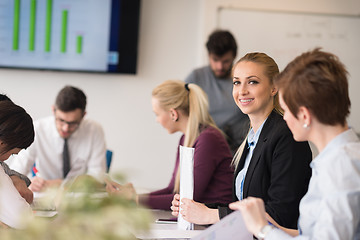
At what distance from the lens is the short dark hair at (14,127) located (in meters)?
1.65

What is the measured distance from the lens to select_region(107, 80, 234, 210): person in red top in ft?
7.52

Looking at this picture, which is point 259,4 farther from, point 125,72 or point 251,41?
point 125,72

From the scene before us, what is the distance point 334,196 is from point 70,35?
346 centimetres

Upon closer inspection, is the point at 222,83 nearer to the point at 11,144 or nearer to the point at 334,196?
the point at 11,144

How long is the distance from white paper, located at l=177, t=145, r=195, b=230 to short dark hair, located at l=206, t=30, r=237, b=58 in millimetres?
1813

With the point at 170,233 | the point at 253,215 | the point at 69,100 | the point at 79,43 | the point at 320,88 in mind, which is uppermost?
the point at 79,43

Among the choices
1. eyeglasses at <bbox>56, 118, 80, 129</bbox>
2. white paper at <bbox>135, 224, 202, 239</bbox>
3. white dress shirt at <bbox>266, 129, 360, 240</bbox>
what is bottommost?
white paper at <bbox>135, 224, 202, 239</bbox>

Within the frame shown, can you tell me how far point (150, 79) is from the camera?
172 inches

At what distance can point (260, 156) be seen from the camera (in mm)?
1719

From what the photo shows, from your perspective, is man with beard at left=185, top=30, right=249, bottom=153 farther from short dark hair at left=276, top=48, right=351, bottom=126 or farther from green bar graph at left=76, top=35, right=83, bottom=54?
short dark hair at left=276, top=48, right=351, bottom=126

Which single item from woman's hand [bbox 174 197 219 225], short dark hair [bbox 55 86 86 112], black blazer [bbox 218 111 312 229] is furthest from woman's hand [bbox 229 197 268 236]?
short dark hair [bbox 55 86 86 112]

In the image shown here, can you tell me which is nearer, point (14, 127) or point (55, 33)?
point (14, 127)

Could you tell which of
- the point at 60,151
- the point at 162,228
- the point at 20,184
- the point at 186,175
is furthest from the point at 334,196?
the point at 60,151

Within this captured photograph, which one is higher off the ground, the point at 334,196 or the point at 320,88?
the point at 320,88
